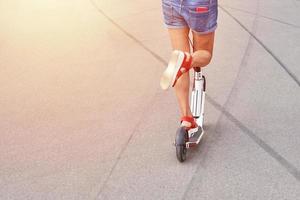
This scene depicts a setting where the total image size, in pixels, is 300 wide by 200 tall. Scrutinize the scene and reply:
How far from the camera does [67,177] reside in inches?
101

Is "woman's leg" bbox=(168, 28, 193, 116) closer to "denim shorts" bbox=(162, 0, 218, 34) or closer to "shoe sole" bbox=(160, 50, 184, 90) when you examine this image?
"denim shorts" bbox=(162, 0, 218, 34)

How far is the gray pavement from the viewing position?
2471 millimetres

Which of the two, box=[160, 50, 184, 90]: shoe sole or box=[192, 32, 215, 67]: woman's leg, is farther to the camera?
box=[192, 32, 215, 67]: woman's leg

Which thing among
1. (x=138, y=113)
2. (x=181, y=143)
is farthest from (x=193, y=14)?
(x=138, y=113)

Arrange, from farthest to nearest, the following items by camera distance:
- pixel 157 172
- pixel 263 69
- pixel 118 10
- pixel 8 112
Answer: pixel 118 10, pixel 263 69, pixel 8 112, pixel 157 172

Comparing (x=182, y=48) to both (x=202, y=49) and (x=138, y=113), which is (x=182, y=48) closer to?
(x=202, y=49)

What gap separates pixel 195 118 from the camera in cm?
280

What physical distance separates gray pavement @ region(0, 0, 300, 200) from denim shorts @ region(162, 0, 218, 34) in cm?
79

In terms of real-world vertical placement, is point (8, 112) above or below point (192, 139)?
below

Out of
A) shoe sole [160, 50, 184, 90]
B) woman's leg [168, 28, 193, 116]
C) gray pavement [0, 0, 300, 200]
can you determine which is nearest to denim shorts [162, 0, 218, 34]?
woman's leg [168, 28, 193, 116]

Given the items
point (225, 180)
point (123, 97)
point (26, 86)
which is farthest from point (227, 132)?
point (26, 86)

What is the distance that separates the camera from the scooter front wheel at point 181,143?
250 centimetres

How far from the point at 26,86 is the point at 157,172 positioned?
183 cm

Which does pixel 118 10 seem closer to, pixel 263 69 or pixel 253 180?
pixel 263 69
